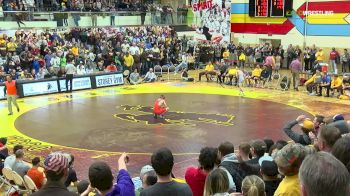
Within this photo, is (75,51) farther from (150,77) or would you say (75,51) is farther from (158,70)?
(158,70)

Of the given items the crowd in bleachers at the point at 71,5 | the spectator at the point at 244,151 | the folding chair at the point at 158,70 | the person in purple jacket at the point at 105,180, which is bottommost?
the folding chair at the point at 158,70

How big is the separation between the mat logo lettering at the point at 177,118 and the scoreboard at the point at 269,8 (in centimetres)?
1886

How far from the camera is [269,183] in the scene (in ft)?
19.1

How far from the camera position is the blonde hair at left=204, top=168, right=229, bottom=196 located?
512 cm

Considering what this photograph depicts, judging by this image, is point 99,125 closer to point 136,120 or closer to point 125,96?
point 136,120

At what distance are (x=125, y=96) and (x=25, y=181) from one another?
49.4 feet

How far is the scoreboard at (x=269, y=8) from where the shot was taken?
1426 inches

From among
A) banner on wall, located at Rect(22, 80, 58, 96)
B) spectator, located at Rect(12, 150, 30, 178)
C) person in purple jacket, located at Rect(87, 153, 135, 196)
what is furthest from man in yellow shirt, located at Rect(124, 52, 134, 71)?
person in purple jacket, located at Rect(87, 153, 135, 196)

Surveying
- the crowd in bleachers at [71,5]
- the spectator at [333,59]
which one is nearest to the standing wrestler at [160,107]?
the spectator at [333,59]

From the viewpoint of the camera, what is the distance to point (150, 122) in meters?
18.8

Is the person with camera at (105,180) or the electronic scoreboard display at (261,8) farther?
the electronic scoreboard display at (261,8)

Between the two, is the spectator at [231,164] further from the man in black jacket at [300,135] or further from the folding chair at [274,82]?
the folding chair at [274,82]

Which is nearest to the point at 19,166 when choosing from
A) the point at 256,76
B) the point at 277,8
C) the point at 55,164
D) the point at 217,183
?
the point at 217,183

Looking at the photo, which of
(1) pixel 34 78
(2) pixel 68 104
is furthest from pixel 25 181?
(1) pixel 34 78
